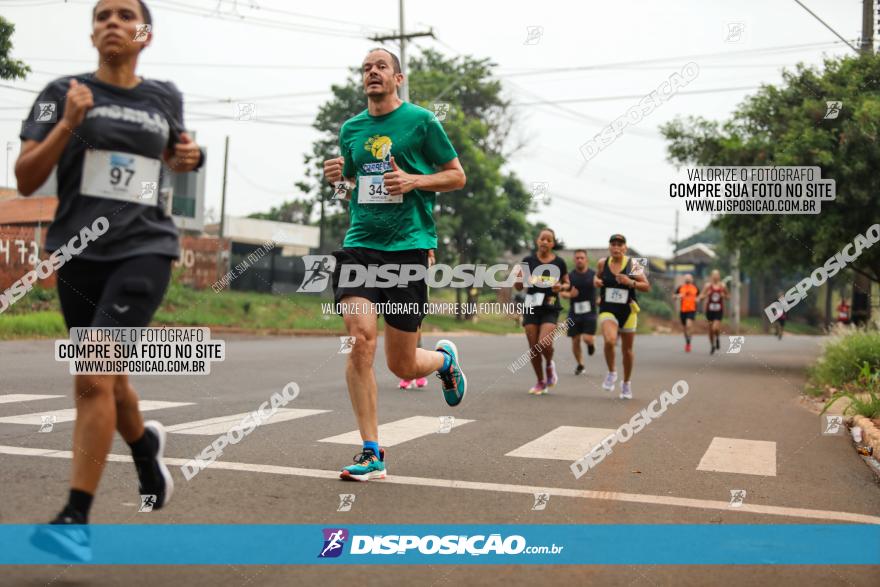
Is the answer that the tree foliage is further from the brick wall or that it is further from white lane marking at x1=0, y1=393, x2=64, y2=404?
white lane marking at x1=0, y1=393, x2=64, y2=404

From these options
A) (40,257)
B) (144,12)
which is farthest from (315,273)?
(144,12)

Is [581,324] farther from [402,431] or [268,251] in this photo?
[268,251]

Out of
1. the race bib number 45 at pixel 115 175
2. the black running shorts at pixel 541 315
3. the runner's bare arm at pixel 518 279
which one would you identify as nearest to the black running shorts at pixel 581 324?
the black running shorts at pixel 541 315

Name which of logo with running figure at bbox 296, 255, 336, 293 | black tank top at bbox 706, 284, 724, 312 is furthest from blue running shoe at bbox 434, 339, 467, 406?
logo with running figure at bbox 296, 255, 336, 293

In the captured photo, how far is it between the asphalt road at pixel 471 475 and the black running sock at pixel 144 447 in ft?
1.49

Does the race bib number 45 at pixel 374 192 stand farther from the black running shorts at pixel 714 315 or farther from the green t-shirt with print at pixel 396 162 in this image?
the black running shorts at pixel 714 315

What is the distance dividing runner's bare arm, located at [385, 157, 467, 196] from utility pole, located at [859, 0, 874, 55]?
16467 mm

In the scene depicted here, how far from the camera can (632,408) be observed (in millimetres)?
10969

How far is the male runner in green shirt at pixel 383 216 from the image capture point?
222 inches

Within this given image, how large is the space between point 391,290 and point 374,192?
1.89 feet

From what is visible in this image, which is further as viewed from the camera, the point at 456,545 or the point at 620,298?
the point at 620,298

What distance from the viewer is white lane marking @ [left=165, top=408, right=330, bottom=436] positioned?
7622mm

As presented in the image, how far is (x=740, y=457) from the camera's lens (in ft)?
24.2

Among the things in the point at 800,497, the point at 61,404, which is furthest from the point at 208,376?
the point at 800,497
